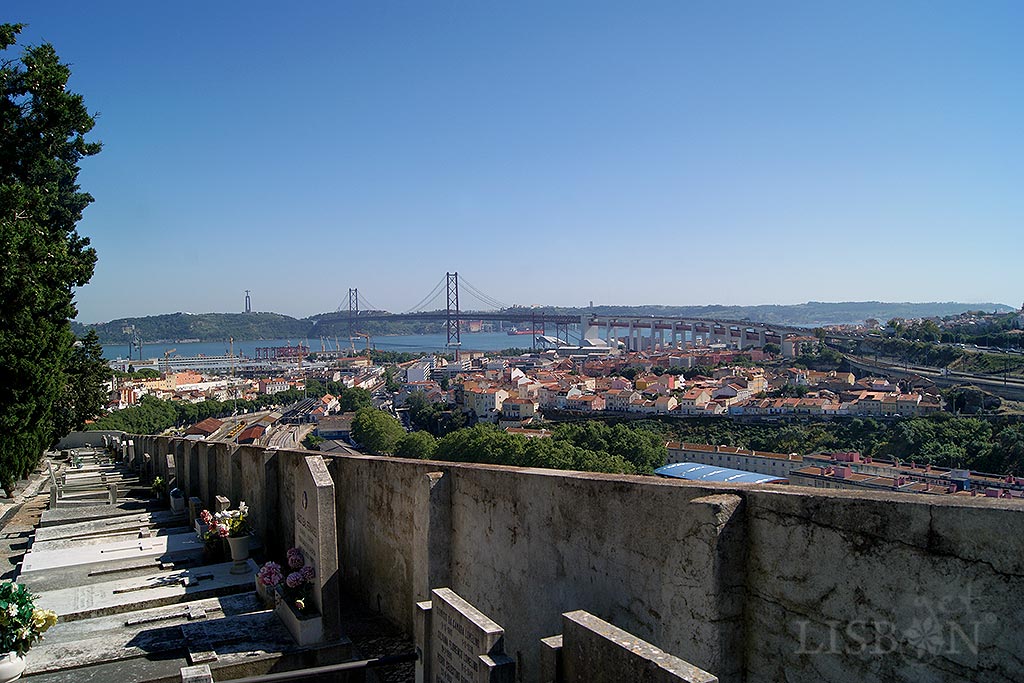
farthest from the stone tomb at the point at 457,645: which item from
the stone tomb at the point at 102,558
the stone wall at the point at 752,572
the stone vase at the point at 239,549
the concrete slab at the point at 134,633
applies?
the stone tomb at the point at 102,558

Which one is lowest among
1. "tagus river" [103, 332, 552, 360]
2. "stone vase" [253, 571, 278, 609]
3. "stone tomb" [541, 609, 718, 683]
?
"tagus river" [103, 332, 552, 360]

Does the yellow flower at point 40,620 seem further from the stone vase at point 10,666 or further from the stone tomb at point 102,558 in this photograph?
the stone tomb at point 102,558

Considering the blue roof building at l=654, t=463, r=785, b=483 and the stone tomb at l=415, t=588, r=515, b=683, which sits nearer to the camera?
the stone tomb at l=415, t=588, r=515, b=683

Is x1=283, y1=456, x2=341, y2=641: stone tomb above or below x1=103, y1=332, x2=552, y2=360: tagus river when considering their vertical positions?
above

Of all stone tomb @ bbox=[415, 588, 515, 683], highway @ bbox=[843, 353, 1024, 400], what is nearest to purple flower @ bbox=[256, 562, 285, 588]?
stone tomb @ bbox=[415, 588, 515, 683]

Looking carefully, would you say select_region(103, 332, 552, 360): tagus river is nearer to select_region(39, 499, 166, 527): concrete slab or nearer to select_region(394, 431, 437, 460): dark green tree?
select_region(394, 431, 437, 460): dark green tree

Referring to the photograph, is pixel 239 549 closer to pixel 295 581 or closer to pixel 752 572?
pixel 295 581

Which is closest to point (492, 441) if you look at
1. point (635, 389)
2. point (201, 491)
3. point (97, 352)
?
point (97, 352)

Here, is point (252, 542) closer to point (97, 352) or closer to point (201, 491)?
point (201, 491)
